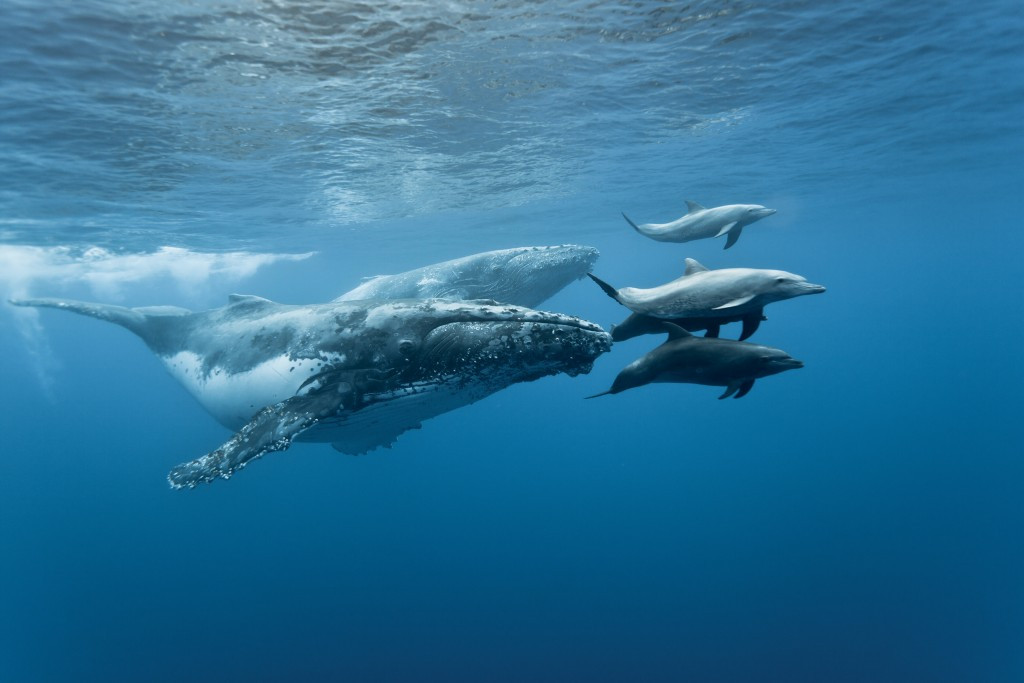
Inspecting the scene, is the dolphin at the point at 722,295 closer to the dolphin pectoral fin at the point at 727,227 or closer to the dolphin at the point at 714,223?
the dolphin at the point at 714,223

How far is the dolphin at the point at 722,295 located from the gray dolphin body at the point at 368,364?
31.5 inches

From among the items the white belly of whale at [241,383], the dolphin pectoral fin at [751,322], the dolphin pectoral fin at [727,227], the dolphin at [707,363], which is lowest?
the dolphin at [707,363]

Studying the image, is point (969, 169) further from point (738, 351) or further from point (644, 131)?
point (738, 351)

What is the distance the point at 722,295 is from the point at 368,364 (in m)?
3.62

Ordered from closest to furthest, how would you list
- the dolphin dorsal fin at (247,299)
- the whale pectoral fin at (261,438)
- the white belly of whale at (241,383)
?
the whale pectoral fin at (261,438), the white belly of whale at (241,383), the dolphin dorsal fin at (247,299)

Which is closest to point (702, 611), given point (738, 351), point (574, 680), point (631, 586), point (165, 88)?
point (631, 586)

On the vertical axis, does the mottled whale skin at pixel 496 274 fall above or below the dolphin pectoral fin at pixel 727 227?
above

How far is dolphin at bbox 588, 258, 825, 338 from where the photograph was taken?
3.87 metres

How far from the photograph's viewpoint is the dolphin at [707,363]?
4.03 metres

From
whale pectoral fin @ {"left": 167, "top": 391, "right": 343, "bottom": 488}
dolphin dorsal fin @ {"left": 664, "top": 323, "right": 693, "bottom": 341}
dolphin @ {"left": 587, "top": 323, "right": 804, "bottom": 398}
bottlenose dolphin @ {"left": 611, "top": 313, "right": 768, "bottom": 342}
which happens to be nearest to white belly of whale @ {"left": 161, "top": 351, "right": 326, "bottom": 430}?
whale pectoral fin @ {"left": 167, "top": 391, "right": 343, "bottom": 488}

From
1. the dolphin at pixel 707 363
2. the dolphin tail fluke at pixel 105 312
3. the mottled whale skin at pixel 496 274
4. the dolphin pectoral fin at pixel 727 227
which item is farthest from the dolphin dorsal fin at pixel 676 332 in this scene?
the dolphin tail fluke at pixel 105 312

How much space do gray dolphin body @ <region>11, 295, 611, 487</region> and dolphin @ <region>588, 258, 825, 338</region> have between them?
0.80 m

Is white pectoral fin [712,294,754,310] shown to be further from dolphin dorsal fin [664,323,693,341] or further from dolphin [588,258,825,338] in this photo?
dolphin dorsal fin [664,323,693,341]

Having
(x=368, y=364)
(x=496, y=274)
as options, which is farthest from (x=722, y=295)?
(x=496, y=274)
